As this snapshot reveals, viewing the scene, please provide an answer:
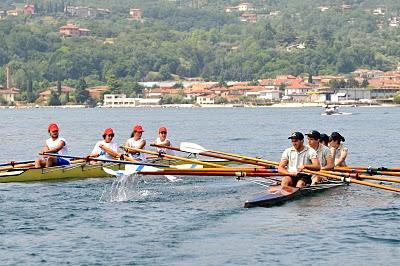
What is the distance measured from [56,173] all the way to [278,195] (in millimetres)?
6834

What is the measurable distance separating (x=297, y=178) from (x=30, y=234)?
18.5 feet

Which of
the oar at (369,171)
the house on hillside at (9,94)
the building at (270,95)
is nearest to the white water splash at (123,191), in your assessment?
the oar at (369,171)

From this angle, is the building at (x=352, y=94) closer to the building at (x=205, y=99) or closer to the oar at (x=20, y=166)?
the building at (x=205, y=99)

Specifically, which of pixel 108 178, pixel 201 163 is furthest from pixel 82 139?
pixel 201 163

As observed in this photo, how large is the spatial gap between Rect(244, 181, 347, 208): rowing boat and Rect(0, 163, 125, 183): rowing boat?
5721 millimetres

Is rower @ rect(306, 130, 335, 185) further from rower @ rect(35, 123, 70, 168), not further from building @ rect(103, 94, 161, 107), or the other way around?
building @ rect(103, 94, 161, 107)

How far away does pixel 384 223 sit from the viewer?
2078cm

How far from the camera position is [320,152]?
23.9 metres

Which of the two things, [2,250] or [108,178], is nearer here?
[2,250]

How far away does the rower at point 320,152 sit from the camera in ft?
76.2

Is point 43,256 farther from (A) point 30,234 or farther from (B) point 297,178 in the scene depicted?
(B) point 297,178

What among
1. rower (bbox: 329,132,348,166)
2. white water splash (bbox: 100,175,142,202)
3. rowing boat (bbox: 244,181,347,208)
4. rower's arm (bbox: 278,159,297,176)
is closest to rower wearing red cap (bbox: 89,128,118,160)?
white water splash (bbox: 100,175,142,202)

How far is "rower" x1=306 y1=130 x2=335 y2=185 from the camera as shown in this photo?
23.2m

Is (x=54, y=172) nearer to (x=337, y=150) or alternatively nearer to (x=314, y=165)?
(x=337, y=150)
